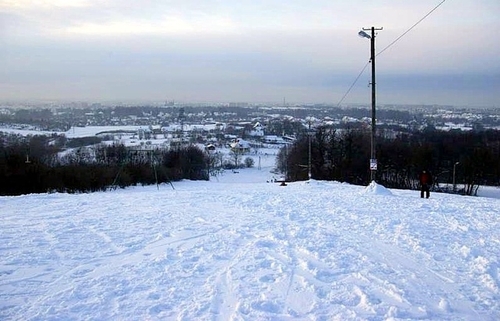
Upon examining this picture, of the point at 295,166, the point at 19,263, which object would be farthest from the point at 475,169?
the point at 19,263

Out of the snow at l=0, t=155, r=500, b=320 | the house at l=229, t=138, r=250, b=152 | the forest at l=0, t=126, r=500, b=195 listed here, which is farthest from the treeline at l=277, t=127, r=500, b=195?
the house at l=229, t=138, r=250, b=152

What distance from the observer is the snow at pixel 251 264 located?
574 cm

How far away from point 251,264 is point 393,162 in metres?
55.5

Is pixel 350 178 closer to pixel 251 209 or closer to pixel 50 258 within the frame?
pixel 251 209

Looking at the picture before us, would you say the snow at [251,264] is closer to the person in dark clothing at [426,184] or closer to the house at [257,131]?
the person in dark clothing at [426,184]

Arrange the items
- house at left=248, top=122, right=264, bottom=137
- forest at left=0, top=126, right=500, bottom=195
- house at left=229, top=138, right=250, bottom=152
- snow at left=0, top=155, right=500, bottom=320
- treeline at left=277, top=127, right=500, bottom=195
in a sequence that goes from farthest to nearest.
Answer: house at left=248, top=122, right=264, bottom=137 < house at left=229, top=138, right=250, bottom=152 < treeline at left=277, top=127, right=500, bottom=195 < forest at left=0, top=126, right=500, bottom=195 < snow at left=0, top=155, right=500, bottom=320

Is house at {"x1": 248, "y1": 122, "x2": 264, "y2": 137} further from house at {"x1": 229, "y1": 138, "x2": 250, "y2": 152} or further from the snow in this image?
the snow

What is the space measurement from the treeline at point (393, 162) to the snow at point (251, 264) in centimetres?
4411

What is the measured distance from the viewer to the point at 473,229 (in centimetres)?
1055

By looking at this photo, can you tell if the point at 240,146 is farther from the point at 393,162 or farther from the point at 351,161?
the point at 393,162

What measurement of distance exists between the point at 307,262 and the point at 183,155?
6318 centimetres

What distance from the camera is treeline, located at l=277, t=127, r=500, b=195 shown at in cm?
5641

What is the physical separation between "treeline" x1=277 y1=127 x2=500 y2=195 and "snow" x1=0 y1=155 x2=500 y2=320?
4411 cm

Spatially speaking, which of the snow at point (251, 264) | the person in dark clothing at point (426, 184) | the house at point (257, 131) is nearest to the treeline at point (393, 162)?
the person in dark clothing at point (426, 184)
